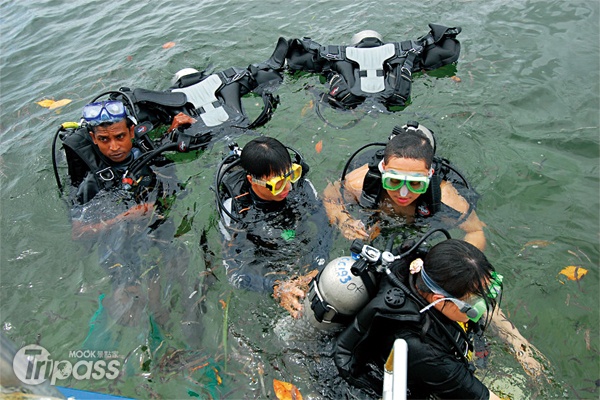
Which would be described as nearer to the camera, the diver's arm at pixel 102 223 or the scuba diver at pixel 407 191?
the scuba diver at pixel 407 191

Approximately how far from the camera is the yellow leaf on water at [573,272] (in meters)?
3.90

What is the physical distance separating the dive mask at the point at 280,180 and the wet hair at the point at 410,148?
2.50ft

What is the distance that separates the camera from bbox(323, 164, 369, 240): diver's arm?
4.25 m

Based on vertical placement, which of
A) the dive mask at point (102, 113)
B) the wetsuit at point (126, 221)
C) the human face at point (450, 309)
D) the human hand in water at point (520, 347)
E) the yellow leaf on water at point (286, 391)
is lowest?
the human hand in water at point (520, 347)

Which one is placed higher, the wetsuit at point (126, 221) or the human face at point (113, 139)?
the human face at point (113, 139)

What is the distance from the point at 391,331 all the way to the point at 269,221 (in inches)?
72.7

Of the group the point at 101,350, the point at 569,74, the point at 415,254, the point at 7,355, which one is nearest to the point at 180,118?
the point at 101,350

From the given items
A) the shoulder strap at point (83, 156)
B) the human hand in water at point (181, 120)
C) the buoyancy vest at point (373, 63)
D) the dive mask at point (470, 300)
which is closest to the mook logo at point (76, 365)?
the shoulder strap at point (83, 156)

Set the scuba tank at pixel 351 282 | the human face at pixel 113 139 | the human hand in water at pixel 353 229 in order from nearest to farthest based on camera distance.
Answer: the scuba tank at pixel 351 282 < the human hand in water at pixel 353 229 < the human face at pixel 113 139

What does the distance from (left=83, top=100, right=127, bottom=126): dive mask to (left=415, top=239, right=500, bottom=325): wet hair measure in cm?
363

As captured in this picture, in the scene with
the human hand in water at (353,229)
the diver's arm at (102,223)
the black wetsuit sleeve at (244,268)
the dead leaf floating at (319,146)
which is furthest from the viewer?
the dead leaf floating at (319,146)

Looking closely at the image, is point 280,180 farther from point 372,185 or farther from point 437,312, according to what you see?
point 437,312

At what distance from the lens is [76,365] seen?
3551mm

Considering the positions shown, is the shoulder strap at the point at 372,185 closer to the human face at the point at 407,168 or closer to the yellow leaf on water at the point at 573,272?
the human face at the point at 407,168
